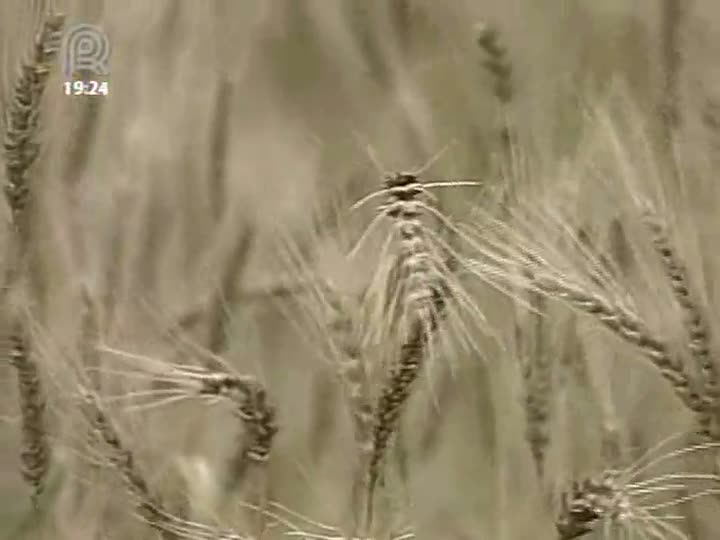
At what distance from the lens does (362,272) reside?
2.97ft

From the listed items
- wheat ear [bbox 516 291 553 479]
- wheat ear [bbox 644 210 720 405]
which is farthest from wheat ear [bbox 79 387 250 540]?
wheat ear [bbox 644 210 720 405]

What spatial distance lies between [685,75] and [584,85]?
0.23 ft

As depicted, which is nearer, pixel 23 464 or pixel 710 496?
pixel 710 496

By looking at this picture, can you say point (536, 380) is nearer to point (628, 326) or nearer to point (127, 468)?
point (628, 326)

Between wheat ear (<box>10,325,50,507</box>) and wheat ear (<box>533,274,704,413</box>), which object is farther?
wheat ear (<box>10,325,50,507</box>)

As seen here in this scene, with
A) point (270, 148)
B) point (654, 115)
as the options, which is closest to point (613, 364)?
point (654, 115)

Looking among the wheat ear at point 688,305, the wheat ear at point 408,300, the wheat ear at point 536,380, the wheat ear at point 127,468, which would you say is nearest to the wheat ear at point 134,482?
the wheat ear at point 127,468

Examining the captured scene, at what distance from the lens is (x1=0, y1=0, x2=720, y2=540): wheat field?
0.85 metres

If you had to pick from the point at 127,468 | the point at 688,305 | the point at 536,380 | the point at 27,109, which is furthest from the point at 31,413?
the point at 688,305

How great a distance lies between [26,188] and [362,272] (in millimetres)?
288

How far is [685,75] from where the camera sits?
2.81 feet

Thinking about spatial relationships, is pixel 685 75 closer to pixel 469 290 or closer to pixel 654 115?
pixel 654 115

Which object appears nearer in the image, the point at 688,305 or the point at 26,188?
the point at 688,305

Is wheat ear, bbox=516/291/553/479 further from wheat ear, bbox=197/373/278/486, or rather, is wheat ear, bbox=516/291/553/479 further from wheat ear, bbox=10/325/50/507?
wheat ear, bbox=10/325/50/507
